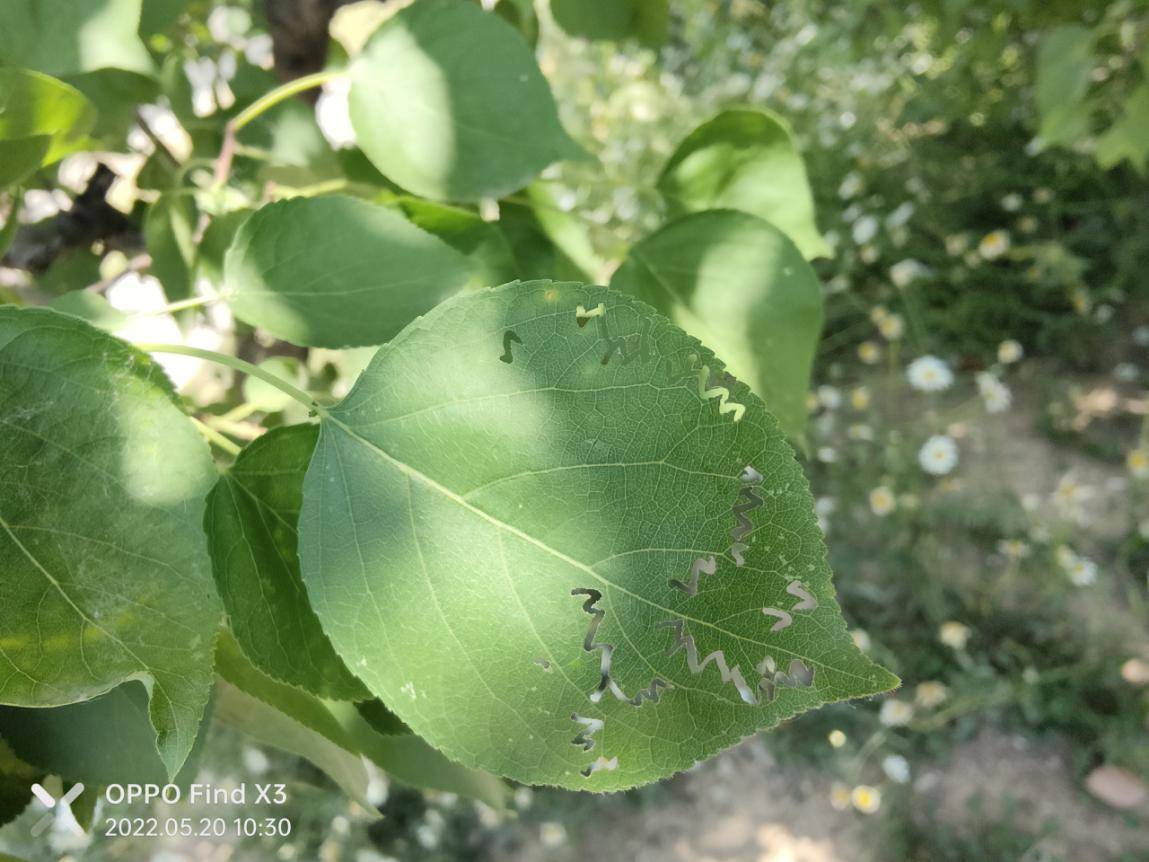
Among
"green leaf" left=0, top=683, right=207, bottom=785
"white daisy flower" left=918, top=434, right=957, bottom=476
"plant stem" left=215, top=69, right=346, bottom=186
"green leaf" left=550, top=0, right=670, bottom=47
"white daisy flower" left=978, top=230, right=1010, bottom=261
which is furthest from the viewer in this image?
"white daisy flower" left=978, top=230, right=1010, bottom=261

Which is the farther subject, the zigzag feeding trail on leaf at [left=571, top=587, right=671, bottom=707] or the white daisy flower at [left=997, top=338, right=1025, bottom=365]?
the white daisy flower at [left=997, top=338, right=1025, bottom=365]

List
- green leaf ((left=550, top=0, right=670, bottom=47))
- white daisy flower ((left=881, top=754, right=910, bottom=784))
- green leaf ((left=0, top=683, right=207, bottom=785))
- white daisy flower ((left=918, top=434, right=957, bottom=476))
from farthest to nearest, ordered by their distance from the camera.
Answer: white daisy flower ((left=918, top=434, right=957, bottom=476))
white daisy flower ((left=881, top=754, right=910, bottom=784))
green leaf ((left=550, top=0, right=670, bottom=47))
green leaf ((left=0, top=683, right=207, bottom=785))

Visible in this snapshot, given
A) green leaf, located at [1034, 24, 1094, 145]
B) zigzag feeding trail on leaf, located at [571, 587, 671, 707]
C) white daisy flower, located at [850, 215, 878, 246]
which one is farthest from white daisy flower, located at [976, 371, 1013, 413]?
zigzag feeding trail on leaf, located at [571, 587, 671, 707]

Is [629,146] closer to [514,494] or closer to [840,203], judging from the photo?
[840,203]

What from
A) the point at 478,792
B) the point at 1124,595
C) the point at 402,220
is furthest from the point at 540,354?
the point at 1124,595

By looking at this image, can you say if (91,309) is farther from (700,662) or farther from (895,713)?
(895,713)

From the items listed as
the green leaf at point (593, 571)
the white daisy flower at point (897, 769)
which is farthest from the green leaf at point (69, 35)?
the white daisy flower at point (897, 769)

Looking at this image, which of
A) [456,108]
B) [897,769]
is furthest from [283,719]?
[897,769]

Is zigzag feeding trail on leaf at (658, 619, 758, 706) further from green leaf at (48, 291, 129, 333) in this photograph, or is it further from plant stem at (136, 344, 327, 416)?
green leaf at (48, 291, 129, 333)
